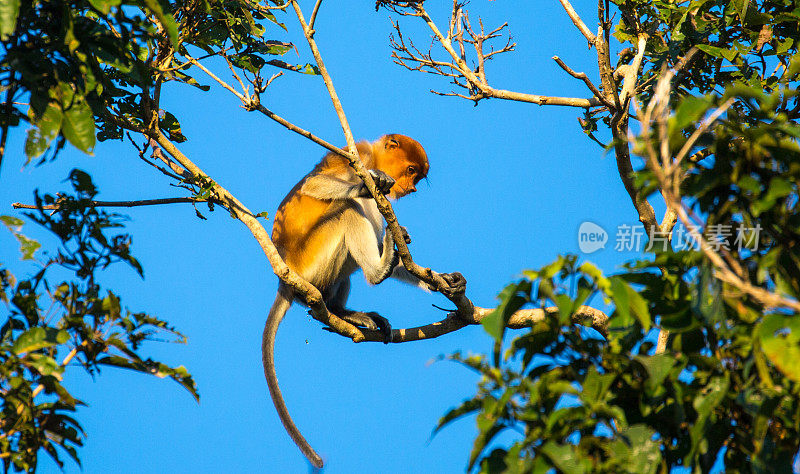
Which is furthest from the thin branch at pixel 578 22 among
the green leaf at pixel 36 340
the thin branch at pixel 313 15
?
the green leaf at pixel 36 340

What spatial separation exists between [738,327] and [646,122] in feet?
2.19

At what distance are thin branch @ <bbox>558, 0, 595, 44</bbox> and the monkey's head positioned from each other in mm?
2551

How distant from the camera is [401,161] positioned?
709 centimetres

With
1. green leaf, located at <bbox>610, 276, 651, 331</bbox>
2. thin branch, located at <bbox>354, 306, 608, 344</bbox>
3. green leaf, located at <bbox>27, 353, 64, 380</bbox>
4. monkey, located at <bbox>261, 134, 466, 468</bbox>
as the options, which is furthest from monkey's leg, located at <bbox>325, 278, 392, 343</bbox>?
green leaf, located at <bbox>610, 276, 651, 331</bbox>

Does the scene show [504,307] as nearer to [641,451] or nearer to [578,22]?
[641,451]

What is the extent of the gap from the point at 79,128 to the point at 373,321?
3.55m

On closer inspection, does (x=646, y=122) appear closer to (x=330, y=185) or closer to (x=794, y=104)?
(x=794, y=104)

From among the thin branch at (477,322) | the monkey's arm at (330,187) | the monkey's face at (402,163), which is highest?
the monkey's face at (402,163)

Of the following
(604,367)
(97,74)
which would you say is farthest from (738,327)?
(97,74)

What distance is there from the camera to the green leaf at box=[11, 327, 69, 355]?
2.49m

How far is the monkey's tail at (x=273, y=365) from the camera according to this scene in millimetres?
5004

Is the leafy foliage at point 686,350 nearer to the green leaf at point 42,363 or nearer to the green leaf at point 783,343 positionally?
the green leaf at point 783,343

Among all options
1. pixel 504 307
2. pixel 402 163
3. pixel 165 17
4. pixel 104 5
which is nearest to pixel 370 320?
pixel 402 163

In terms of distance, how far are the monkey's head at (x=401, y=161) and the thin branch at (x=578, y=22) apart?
255 cm
